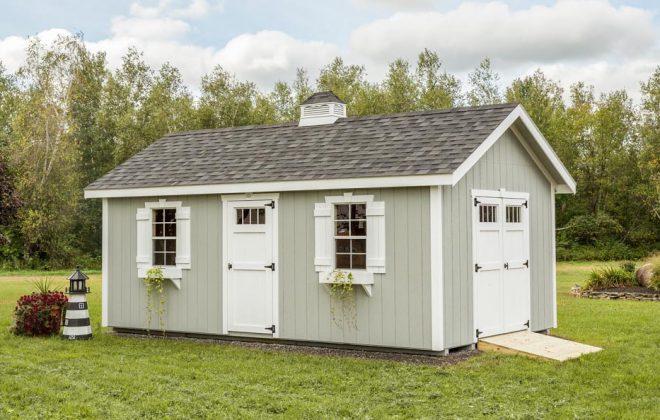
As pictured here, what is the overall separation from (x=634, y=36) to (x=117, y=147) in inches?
833

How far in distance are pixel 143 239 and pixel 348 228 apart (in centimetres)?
350

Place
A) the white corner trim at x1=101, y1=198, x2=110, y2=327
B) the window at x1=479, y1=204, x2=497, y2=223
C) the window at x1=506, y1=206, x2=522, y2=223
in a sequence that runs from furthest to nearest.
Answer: the white corner trim at x1=101, y1=198, x2=110, y2=327 → the window at x1=506, y1=206, x2=522, y2=223 → the window at x1=479, y1=204, x2=497, y2=223

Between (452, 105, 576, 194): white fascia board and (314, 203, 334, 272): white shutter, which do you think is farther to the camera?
(314, 203, 334, 272): white shutter

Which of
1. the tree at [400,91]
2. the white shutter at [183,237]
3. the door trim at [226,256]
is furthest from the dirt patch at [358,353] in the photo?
the tree at [400,91]

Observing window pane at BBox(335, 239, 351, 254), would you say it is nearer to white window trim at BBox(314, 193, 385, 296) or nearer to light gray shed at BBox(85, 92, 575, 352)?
light gray shed at BBox(85, 92, 575, 352)

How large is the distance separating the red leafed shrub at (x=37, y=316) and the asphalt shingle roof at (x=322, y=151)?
1932 millimetres

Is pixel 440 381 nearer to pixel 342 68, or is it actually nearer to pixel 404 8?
pixel 404 8

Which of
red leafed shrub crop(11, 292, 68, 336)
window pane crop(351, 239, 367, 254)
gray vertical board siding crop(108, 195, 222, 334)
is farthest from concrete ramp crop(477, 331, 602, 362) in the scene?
red leafed shrub crop(11, 292, 68, 336)

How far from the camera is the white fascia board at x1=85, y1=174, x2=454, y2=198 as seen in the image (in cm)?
996

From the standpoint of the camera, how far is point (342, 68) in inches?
1661

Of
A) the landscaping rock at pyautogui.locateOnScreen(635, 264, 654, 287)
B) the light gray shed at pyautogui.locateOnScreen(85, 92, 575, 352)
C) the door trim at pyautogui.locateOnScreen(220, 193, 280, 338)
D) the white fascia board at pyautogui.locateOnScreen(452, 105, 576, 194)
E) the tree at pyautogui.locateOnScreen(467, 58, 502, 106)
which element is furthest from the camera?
the tree at pyautogui.locateOnScreen(467, 58, 502, 106)

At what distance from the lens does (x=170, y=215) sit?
12320 mm

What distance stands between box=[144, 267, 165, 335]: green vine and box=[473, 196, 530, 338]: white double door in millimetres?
4649

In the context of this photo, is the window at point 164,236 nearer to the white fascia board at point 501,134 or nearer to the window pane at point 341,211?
the window pane at point 341,211
